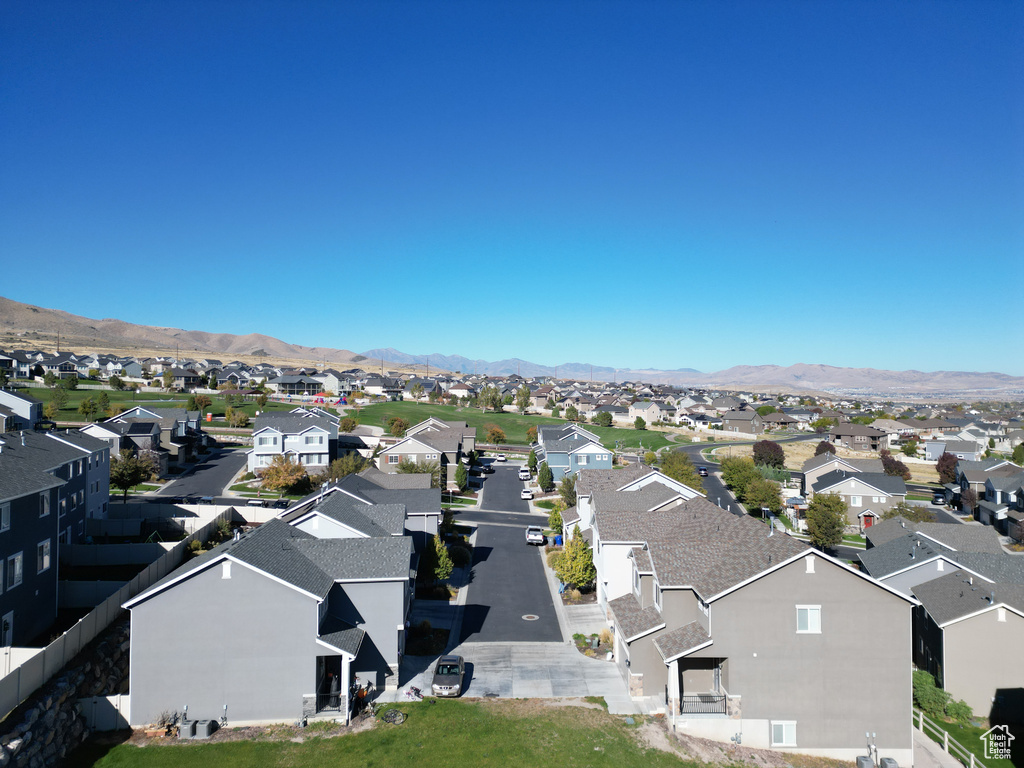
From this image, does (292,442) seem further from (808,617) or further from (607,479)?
(808,617)

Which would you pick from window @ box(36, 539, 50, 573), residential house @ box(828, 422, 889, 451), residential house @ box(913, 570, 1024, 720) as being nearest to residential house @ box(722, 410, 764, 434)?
residential house @ box(828, 422, 889, 451)

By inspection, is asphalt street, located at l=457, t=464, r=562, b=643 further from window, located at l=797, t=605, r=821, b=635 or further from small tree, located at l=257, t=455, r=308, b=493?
small tree, located at l=257, t=455, r=308, b=493

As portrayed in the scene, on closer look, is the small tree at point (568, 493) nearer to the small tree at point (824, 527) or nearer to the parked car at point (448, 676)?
the small tree at point (824, 527)

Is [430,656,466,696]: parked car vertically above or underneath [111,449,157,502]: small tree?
underneath

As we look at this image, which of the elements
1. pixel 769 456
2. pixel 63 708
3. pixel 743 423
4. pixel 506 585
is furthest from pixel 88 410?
pixel 743 423

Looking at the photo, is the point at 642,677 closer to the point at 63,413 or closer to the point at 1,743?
the point at 1,743
